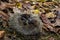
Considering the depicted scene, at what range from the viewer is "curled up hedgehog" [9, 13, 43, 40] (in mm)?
Answer: 2432

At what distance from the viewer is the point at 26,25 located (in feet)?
8.00

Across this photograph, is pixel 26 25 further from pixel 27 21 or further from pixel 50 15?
pixel 50 15

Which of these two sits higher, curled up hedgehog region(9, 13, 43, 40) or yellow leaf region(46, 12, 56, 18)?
curled up hedgehog region(9, 13, 43, 40)

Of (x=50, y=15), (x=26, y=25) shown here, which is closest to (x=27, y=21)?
(x=26, y=25)

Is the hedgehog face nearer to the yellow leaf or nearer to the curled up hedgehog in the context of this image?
the curled up hedgehog

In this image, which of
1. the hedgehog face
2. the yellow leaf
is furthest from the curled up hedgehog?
the yellow leaf

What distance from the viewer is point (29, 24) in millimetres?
2449

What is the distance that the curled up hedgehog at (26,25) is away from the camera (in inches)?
95.7

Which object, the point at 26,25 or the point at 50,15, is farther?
the point at 50,15

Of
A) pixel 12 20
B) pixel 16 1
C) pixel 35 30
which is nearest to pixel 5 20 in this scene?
pixel 12 20

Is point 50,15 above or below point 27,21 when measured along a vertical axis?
below

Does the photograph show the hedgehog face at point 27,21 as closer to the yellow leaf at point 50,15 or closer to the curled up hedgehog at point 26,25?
the curled up hedgehog at point 26,25

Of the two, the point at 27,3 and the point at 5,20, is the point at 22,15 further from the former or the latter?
the point at 27,3

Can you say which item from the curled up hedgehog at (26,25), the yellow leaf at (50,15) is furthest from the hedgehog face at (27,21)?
the yellow leaf at (50,15)
